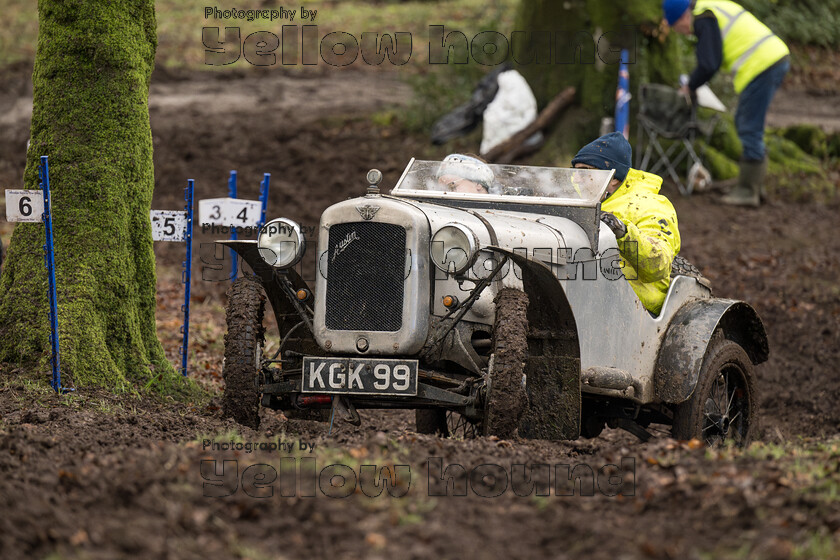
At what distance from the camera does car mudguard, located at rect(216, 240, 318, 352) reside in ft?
18.4

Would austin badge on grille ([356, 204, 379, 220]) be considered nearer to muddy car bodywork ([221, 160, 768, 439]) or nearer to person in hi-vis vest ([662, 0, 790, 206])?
muddy car bodywork ([221, 160, 768, 439])

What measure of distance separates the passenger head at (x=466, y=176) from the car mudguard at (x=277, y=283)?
115cm

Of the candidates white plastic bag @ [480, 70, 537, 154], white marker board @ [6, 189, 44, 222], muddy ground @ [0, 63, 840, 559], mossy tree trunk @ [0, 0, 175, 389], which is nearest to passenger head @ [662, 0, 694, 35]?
white plastic bag @ [480, 70, 537, 154]

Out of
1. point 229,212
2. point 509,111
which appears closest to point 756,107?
point 509,111

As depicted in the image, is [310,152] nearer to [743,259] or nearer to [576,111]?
[576,111]

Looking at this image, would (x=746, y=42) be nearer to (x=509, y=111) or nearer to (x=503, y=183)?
(x=509, y=111)

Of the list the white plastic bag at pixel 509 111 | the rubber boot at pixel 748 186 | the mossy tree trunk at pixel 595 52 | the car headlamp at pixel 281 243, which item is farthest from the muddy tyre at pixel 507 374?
the white plastic bag at pixel 509 111

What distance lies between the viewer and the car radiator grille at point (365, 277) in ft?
16.8

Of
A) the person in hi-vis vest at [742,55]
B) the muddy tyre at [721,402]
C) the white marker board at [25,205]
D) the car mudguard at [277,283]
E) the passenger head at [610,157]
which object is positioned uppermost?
the person in hi-vis vest at [742,55]

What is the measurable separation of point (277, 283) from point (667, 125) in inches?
353

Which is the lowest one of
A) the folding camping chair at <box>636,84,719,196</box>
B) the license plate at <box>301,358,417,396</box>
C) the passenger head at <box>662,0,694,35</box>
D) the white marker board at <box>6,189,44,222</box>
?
the license plate at <box>301,358,417,396</box>

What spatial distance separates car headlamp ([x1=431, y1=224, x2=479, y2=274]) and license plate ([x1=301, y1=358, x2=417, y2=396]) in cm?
51

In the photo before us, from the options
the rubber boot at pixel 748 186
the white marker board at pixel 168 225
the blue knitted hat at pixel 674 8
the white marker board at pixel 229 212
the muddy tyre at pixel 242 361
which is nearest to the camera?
the muddy tyre at pixel 242 361

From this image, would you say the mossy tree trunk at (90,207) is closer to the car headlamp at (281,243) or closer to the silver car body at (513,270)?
the car headlamp at (281,243)
